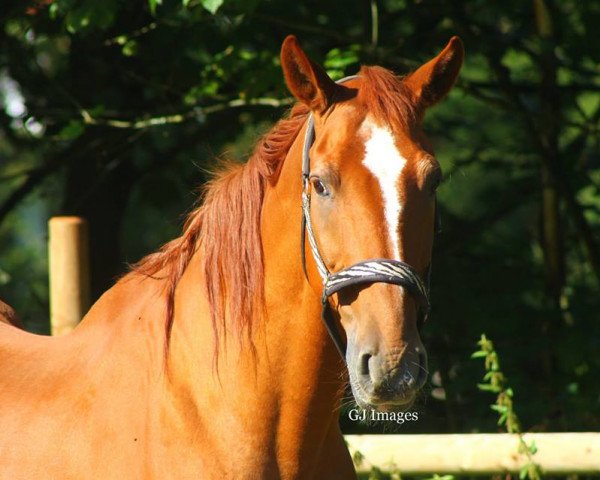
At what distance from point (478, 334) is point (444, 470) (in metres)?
1.93

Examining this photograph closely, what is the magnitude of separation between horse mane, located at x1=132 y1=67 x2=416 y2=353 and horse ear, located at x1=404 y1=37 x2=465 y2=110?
0.19 feet

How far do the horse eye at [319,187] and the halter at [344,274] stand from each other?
0.04 m

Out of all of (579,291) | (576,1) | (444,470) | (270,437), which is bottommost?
(579,291)

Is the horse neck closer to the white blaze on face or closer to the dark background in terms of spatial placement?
the white blaze on face

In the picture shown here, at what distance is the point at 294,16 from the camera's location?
568 centimetres

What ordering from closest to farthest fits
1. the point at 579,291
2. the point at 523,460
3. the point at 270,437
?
the point at 270,437, the point at 523,460, the point at 579,291

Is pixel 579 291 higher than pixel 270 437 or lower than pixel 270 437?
lower

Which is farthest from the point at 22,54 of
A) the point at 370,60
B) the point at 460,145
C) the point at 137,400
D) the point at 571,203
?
the point at 137,400

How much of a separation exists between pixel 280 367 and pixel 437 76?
95 cm

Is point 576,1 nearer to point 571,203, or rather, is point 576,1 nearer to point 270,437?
point 571,203

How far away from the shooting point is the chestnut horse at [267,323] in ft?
7.96

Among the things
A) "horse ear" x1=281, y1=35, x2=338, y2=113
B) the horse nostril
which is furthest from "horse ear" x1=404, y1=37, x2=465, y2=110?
the horse nostril

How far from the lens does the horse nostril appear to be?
7.61ft

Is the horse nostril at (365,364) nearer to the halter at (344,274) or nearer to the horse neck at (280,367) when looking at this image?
the halter at (344,274)
